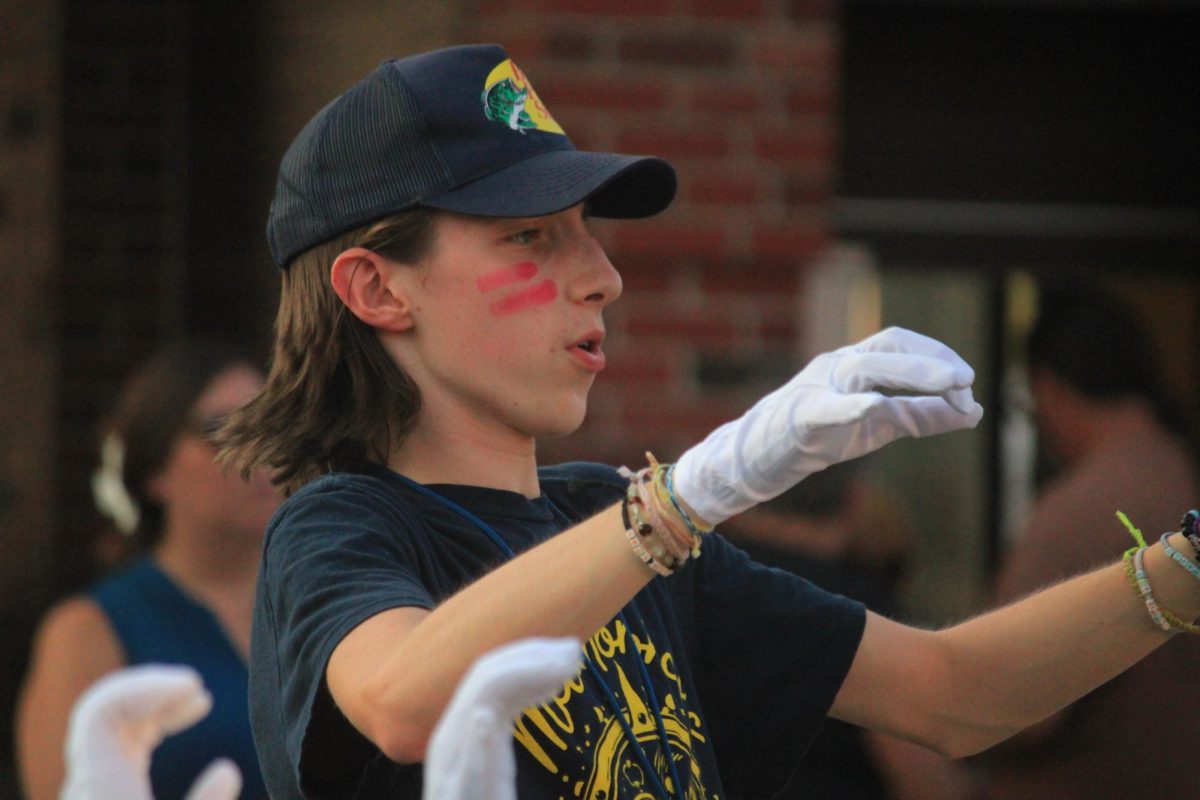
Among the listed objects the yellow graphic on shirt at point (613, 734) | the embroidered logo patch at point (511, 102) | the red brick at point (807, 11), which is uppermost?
the embroidered logo patch at point (511, 102)

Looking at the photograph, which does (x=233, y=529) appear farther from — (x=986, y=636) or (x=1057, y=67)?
(x=1057, y=67)

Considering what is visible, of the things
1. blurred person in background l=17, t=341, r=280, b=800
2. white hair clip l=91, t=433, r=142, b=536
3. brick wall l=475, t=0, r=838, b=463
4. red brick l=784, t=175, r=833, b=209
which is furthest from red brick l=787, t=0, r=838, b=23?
white hair clip l=91, t=433, r=142, b=536

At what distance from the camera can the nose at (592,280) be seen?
1812mm

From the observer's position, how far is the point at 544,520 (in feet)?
6.06

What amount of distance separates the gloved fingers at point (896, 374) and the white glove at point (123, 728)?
1.89ft

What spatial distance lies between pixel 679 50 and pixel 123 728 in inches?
118

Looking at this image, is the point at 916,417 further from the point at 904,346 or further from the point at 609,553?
the point at 609,553

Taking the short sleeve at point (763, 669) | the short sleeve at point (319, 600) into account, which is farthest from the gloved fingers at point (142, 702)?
the short sleeve at point (763, 669)

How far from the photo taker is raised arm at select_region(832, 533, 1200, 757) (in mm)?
1826

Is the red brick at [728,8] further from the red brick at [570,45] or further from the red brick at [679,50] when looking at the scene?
the red brick at [570,45]

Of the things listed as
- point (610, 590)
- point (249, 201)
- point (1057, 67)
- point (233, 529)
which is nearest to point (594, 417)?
point (233, 529)

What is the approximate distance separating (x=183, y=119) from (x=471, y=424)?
3.28 meters

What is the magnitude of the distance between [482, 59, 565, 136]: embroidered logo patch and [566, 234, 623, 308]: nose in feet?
0.44

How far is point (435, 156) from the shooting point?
1.78m
